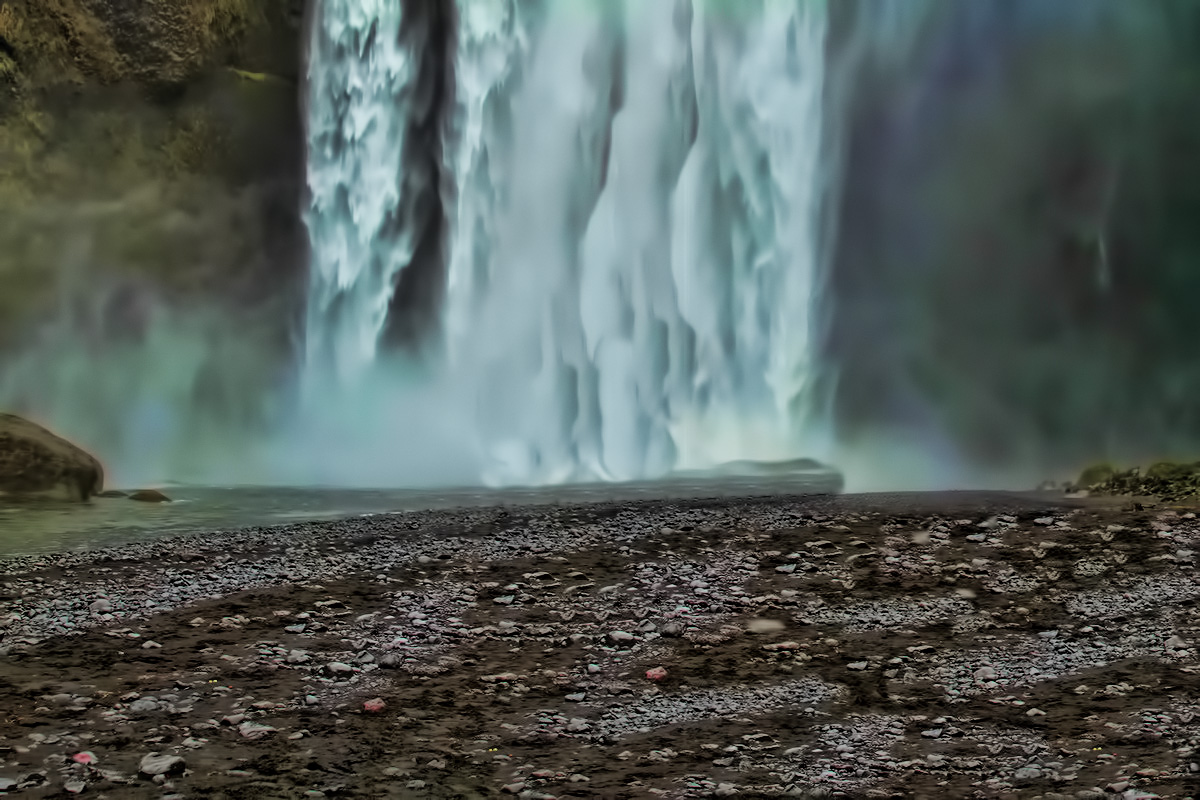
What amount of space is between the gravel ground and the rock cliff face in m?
8.92

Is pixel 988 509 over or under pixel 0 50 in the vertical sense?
under

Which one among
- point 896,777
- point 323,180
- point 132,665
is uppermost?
point 323,180

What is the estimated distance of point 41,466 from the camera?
13.3m

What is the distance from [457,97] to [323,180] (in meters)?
2.18

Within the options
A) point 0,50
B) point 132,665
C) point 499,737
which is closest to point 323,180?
point 0,50

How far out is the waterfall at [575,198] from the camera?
17.2 metres

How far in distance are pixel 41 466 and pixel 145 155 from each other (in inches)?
233

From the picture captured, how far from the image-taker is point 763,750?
Result: 214 inches

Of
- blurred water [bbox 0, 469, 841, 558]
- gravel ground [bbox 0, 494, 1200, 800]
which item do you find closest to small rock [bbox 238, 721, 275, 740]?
gravel ground [bbox 0, 494, 1200, 800]

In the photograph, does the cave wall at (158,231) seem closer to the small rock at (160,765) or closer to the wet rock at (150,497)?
the wet rock at (150,497)

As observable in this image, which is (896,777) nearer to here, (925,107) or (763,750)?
(763,750)

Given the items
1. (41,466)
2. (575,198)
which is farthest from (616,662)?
(575,198)

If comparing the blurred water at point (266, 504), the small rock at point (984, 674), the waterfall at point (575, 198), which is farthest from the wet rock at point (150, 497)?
the small rock at point (984, 674)

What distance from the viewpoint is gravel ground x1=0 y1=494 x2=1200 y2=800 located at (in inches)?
203
